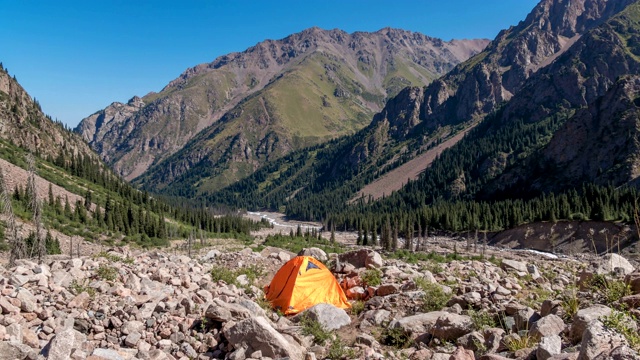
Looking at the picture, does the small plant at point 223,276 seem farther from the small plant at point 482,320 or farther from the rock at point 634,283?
the rock at point 634,283

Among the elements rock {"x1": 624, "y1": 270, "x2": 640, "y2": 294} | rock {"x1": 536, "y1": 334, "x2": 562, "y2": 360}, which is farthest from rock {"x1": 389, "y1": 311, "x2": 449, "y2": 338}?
rock {"x1": 536, "y1": 334, "x2": 562, "y2": 360}

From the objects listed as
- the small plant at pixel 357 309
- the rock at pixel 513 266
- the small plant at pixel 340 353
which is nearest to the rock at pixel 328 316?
the small plant at pixel 357 309

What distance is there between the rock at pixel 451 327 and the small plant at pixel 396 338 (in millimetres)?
965

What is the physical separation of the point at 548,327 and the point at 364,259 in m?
16.1

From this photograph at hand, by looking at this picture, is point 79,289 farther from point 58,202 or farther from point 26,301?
point 58,202

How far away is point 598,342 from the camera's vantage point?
6016 millimetres

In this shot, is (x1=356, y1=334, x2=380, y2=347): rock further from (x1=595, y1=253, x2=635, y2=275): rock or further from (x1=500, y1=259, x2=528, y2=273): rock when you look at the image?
(x1=500, y1=259, x2=528, y2=273): rock

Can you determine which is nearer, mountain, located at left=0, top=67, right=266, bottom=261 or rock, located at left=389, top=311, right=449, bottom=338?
rock, located at left=389, top=311, right=449, bottom=338

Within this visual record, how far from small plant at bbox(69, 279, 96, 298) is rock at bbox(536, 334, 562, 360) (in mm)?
12758

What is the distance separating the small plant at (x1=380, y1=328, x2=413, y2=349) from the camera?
12.0m

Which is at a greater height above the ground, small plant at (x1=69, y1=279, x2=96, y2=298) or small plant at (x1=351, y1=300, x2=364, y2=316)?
small plant at (x1=69, y1=279, x2=96, y2=298)

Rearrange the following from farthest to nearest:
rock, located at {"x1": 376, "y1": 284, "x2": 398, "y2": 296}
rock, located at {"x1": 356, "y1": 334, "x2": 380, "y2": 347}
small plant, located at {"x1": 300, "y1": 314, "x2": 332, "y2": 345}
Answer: rock, located at {"x1": 376, "y1": 284, "x2": 398, "y2": 296} < small plant, located at {"x1": 300, "y1": 314, "x2": 332, "y2": 345} < rock, located at {"x1": 356, "y1": 334, "x2": 380, "y2": 347}

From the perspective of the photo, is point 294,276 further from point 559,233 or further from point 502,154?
point 502,154

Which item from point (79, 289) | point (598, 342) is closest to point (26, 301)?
point (79, 289)
